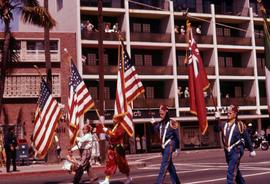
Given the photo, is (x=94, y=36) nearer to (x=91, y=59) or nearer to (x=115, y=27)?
(x=115, y=27)

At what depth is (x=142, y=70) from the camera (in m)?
45.5

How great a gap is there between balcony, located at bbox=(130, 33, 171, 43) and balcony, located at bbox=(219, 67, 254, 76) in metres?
6.48

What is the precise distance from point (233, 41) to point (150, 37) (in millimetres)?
9159

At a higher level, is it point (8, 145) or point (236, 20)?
point (236, 20)

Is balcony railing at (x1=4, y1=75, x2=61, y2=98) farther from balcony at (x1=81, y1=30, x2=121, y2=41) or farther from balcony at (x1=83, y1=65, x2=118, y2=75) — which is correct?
balcony at (x1=81, y1=30, x2=121, y2=41)

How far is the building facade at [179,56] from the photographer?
147 ft

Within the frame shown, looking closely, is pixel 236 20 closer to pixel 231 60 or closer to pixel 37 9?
pixel 231 60

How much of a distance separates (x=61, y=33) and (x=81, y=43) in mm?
1931

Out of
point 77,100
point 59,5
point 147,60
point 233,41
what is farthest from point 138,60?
point 77,100

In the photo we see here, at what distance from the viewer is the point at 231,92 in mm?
52250

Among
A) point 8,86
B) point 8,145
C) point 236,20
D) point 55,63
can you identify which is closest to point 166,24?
point 236,20

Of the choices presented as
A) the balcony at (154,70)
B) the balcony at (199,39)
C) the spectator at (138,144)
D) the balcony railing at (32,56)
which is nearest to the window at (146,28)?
the balcony at (199,39)

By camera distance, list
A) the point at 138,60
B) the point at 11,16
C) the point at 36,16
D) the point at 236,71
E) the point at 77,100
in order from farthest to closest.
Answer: the point at 236,71 → the point at 138,60 → the point at 36,16 → the point at 11,16 → the point at 77,100

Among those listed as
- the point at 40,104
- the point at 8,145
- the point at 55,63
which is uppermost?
the point at 55,63
